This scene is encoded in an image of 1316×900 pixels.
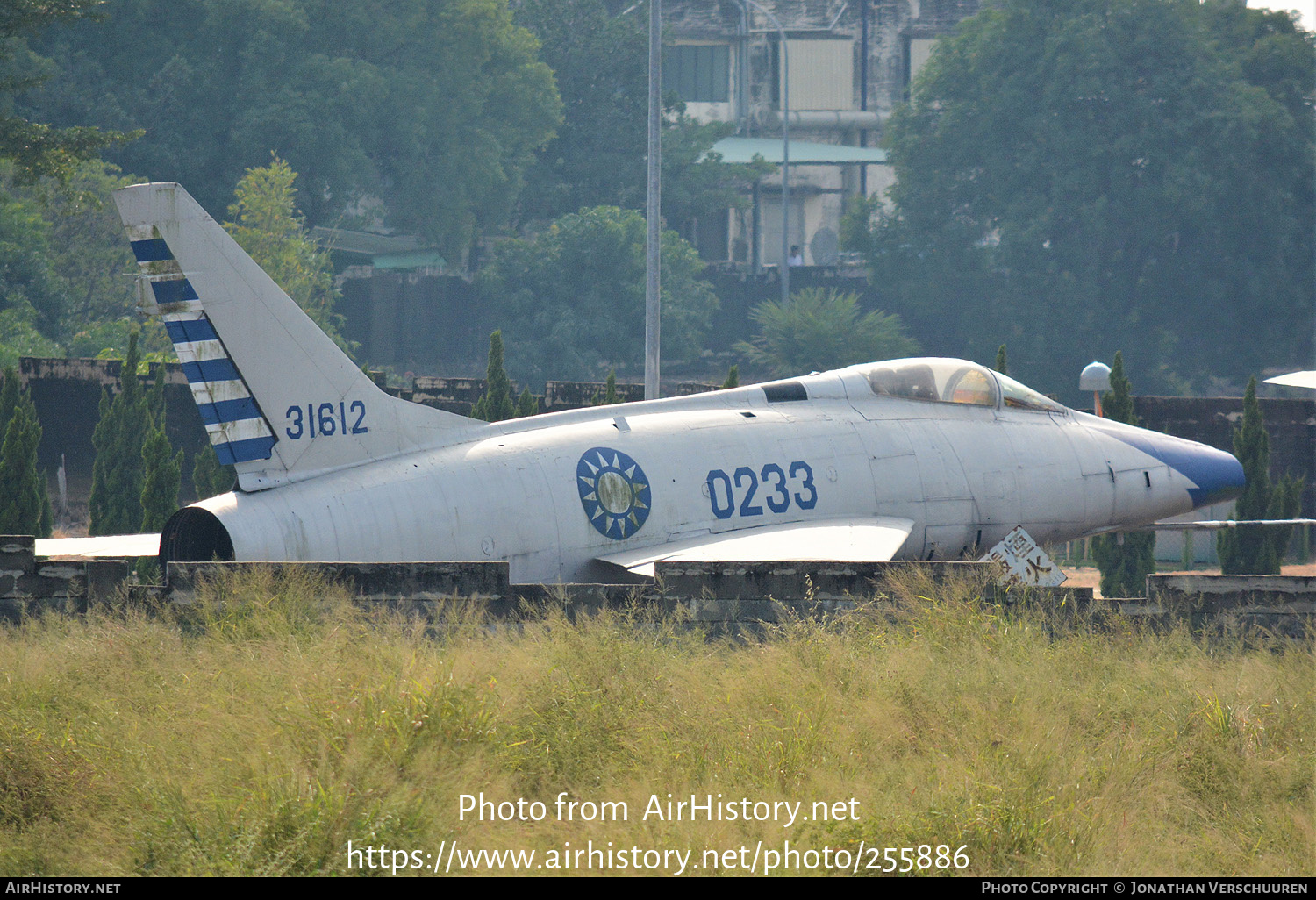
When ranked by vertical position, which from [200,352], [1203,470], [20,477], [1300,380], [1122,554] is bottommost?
[1122,554]

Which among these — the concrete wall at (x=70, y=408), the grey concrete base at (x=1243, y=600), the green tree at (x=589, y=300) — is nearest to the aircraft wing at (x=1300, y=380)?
the grey concrete base at (x=1243, y=600)

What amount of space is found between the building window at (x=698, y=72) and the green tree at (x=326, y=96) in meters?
21.1

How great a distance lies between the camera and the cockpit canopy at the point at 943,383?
16984 mm

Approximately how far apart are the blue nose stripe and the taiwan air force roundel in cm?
678

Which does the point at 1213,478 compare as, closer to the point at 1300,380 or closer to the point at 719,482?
the point at 719,482

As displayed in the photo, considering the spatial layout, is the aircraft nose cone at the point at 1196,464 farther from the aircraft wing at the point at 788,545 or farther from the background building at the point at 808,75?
the background building at the point at 808,75

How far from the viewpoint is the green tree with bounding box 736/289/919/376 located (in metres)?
66.7

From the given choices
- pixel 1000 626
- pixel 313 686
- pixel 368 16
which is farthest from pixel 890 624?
pixel 368 16

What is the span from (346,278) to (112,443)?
144 feet

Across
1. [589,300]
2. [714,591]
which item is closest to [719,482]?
[714,591]

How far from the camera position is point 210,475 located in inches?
1105

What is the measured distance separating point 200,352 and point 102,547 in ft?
9.14

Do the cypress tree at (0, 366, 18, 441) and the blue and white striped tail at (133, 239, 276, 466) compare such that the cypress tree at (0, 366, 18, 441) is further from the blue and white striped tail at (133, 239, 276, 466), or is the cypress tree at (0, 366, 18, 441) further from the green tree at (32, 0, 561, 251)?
the green tree at (32, 0, 561, 251)

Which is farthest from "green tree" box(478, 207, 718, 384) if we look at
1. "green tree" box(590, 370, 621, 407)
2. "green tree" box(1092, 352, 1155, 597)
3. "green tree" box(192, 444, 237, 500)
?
"green tree" box(1092, 352, 1155, 597)
